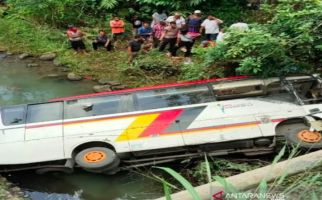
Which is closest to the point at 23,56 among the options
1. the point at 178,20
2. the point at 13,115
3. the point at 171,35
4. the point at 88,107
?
the point at 171,35

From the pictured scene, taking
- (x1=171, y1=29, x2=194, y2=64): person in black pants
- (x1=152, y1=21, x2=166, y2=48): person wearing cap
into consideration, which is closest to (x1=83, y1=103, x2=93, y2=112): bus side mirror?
(x1=171, y1=29, x2=194, y2=64): person in black pants

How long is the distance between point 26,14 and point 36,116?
9.63 m

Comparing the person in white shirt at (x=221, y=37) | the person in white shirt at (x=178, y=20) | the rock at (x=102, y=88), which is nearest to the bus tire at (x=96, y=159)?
the person in white shirt at (x=221, y=37)

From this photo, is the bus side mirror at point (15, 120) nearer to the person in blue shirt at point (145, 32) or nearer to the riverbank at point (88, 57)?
the riverbank at point (88, 57)

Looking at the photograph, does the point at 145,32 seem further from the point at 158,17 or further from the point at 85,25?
the point at 85,25

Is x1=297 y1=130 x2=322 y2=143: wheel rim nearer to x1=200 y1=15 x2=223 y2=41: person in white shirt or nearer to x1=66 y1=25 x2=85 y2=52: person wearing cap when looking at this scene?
x1=200 y1=15 x2=223 y2=41: person in white shirt

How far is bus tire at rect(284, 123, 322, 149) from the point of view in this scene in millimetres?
8516

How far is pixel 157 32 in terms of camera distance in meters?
14.9

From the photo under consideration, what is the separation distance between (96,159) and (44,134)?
1050mm

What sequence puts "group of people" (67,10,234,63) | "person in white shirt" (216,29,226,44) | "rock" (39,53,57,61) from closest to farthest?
"person in white shirt" (216,29,226,44) < "group of people" (67,10,234,63) < "rock" (39,53,57,61)

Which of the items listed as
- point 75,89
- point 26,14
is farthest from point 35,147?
point 26,14

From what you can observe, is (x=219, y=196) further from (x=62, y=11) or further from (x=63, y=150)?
(x=62, y=11)

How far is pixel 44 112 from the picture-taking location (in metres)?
9.14

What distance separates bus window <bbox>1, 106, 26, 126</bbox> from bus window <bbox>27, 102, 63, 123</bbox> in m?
0.11
